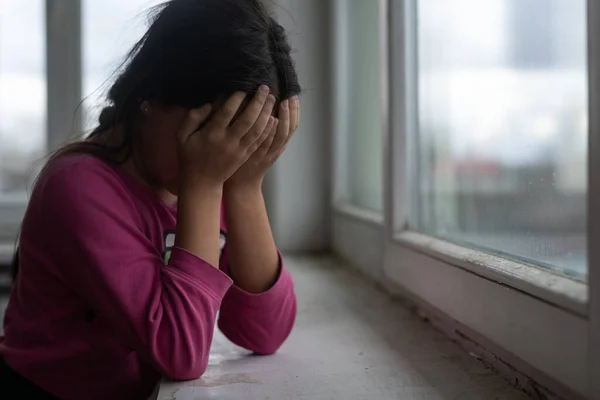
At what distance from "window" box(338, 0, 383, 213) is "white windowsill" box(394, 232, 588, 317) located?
1.07ft

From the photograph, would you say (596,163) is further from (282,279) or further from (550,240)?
(282,279)

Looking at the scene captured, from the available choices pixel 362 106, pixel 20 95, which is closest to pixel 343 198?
pixel 362 106

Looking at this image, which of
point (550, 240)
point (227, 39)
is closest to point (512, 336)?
point (550, 240)

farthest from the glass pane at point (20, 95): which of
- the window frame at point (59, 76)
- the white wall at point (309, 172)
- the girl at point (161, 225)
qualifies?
the girl at point (161, 225)

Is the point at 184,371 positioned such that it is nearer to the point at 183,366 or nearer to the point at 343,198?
the point at 183,366

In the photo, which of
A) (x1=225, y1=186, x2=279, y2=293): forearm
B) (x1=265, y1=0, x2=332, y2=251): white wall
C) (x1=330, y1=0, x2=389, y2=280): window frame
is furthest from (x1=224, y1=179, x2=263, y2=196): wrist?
(x1=265, y1=0, x2=332, y2=251): white wall

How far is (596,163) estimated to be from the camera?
1.25 ft

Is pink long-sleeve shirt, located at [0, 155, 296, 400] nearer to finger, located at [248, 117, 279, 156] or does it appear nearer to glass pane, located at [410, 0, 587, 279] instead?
finger, located at [248, 117, 279, 156]

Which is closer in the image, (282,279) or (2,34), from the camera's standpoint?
(282,279)

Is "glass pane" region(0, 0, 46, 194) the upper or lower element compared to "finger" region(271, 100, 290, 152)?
upper

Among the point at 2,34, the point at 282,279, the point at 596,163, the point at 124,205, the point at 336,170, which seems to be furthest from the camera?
the point at 2,34

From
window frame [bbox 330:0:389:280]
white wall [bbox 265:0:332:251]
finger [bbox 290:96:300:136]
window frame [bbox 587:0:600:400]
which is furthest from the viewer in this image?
white wall [bbox 265:0:332:251]

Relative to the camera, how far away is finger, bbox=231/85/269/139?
0.59 metres

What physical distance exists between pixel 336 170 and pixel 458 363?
2.39ft
